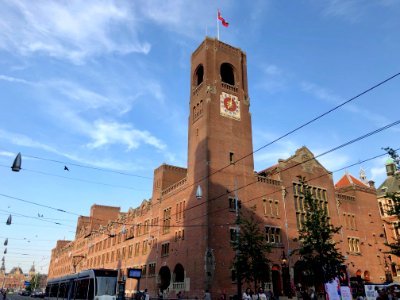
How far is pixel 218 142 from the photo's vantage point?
134 feet

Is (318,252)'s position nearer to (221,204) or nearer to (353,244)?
(221,204)

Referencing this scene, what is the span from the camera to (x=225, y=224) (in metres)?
37.4

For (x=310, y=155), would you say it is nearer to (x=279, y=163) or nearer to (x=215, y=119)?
(x=279, y=163)

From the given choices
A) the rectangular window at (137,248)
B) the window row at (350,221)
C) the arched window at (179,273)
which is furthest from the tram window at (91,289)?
the window row at (350,221)

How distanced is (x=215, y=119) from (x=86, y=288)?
75.5ft

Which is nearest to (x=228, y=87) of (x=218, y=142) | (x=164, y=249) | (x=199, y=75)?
(x=199, y=75)

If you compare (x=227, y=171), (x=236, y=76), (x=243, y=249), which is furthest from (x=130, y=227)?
(x=243, y=249)

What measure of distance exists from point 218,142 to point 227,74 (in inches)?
484

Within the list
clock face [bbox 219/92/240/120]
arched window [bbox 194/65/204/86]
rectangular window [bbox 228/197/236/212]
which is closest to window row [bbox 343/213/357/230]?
rectangular window [bbox 228/197/236/212]

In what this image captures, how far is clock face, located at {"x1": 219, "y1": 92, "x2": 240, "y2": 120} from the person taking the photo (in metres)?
43.4

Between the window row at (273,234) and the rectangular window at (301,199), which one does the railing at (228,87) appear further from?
the window row at (273,234)

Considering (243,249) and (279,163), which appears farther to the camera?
(279,163)

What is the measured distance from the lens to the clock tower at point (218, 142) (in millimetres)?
36062

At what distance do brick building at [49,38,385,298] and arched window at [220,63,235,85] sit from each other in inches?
5.4
